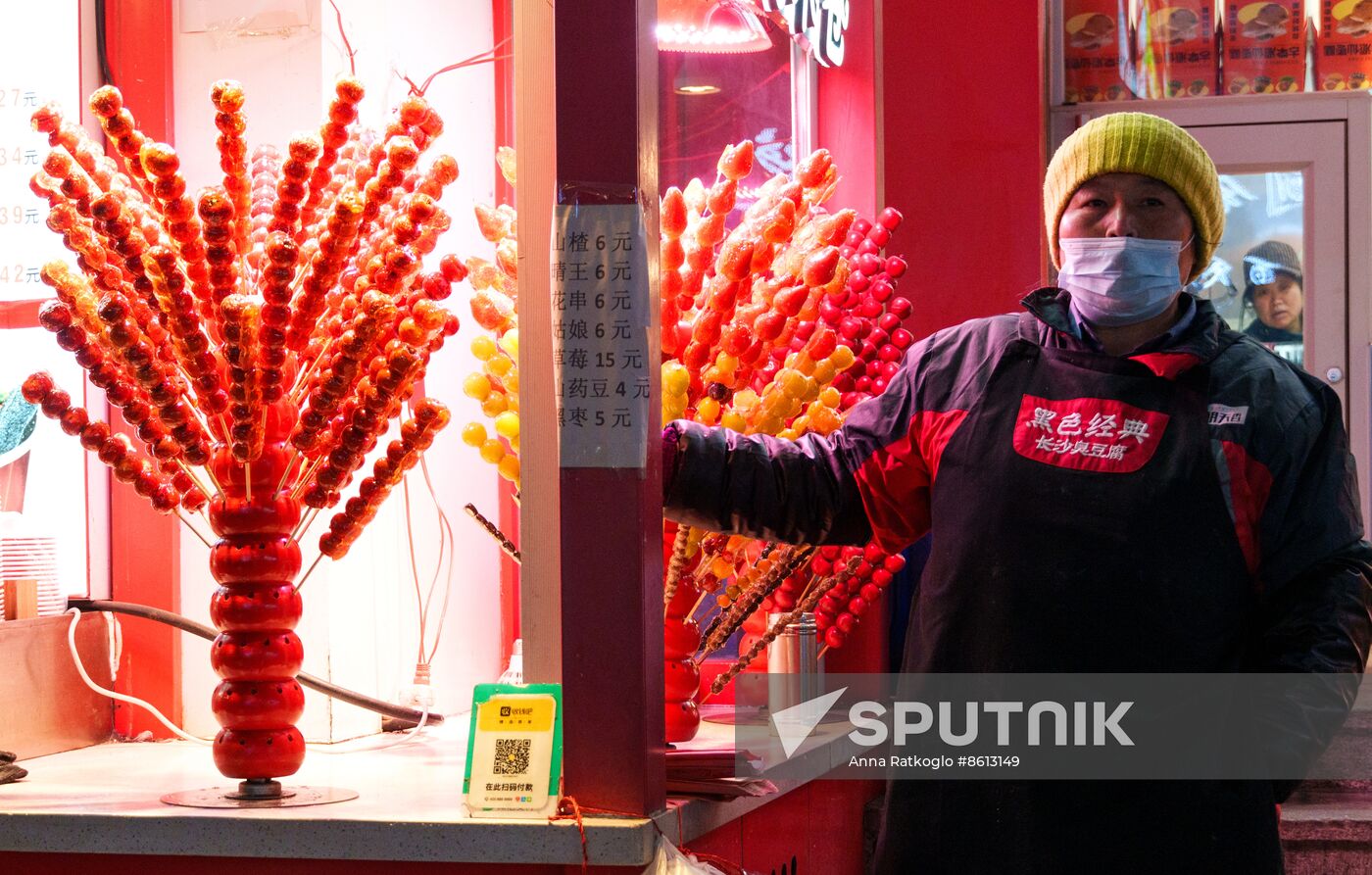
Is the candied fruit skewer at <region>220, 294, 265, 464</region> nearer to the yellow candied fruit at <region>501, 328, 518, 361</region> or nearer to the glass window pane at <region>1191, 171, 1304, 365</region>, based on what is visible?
the yellow candied fruit at <region>501, 328, 518, 361</region>

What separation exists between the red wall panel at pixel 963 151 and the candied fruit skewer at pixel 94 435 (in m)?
2.27

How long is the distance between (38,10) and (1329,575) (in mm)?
2129

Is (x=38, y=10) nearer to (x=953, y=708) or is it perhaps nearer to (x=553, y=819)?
(x=553, y=819)

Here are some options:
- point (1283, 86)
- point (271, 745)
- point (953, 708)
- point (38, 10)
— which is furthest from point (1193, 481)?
point (1283, 86)

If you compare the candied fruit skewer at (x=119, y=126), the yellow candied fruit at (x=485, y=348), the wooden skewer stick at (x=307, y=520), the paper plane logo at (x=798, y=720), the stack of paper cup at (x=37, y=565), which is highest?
the candied fruit skewer at (x=119, y=126)

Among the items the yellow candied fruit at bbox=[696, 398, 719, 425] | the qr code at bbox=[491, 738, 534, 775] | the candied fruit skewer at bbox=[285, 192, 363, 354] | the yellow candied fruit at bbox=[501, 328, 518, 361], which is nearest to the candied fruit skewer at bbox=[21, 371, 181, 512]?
the candied fruit skewer at bbox=[285, 192, 363, 354]

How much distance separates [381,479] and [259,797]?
1.42 ft

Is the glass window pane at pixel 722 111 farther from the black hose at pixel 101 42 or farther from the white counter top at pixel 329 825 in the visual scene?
the white counter top at pixel 329 825

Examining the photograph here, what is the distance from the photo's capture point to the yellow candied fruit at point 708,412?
6.77ft

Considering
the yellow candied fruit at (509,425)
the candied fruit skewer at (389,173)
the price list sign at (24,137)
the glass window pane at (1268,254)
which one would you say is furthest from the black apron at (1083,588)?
the glass window pane at (1268,254)

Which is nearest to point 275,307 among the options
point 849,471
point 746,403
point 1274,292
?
point 746,403

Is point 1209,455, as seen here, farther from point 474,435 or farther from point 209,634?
point 209,634

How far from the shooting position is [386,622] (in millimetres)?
2574

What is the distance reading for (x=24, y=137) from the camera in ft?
7.77
